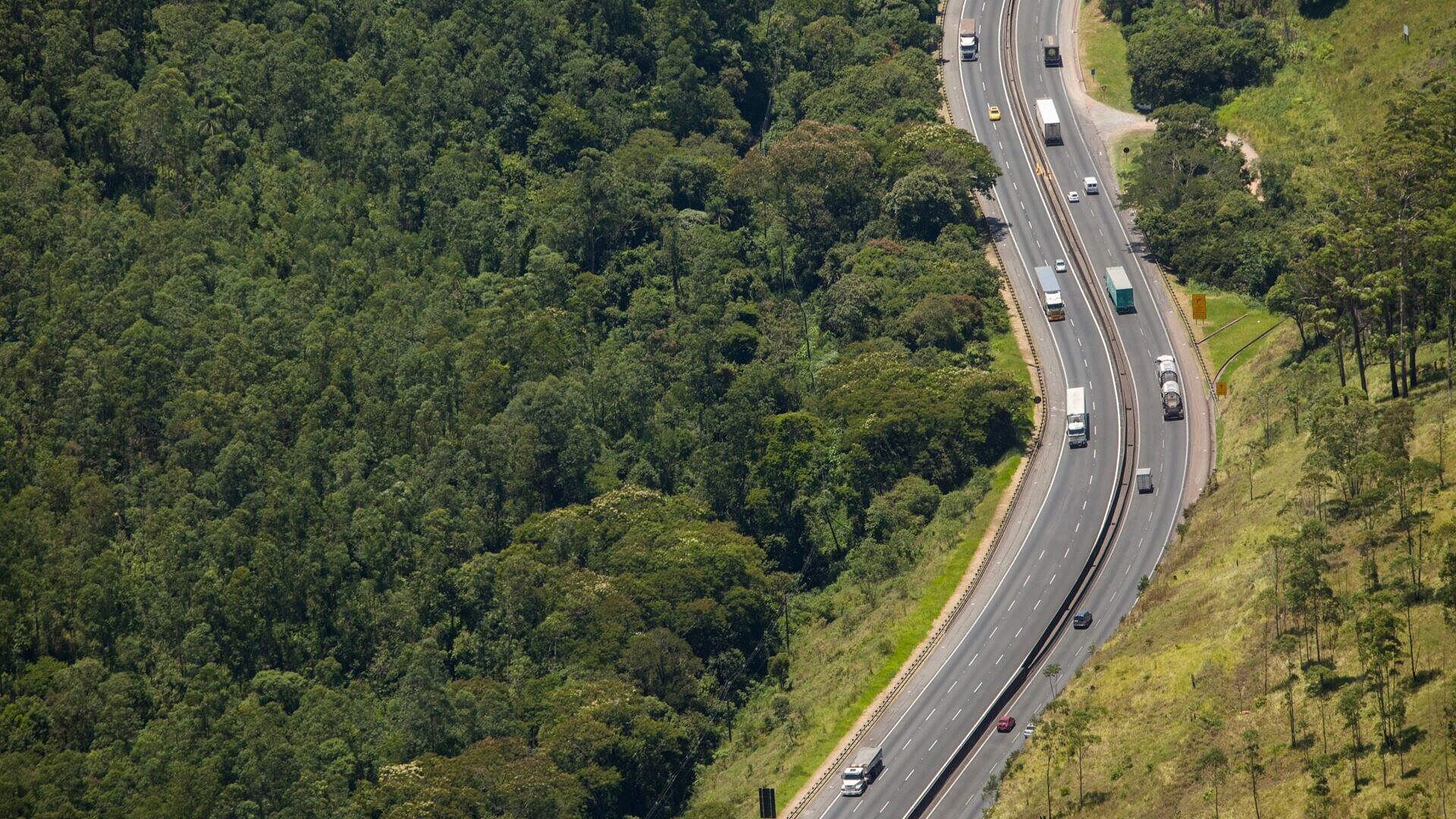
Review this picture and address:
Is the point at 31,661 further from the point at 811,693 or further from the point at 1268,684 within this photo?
the point at 1268,684

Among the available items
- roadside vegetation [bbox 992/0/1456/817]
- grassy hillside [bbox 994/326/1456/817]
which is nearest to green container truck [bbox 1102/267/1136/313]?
roadside vegetation [bbox 992/0/1456/817]

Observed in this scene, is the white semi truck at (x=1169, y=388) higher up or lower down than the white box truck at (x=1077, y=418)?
higher up

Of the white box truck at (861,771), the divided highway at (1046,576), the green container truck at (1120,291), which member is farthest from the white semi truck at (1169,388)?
the white box truck at (861,771)

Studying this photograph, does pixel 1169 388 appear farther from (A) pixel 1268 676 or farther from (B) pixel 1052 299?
(A) pixel 1268 676

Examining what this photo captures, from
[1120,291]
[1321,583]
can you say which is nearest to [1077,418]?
[1120,291]

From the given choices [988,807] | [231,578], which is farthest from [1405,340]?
[231,578]

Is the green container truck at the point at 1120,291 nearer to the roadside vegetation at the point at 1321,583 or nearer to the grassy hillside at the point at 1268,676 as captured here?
the roadside vegetation at the point at 1321,583

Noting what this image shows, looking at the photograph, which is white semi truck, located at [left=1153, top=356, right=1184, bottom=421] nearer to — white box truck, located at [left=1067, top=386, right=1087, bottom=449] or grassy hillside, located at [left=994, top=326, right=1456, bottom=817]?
white box truck, located at [left=1067, top=386, right=1087, bottom=449]
